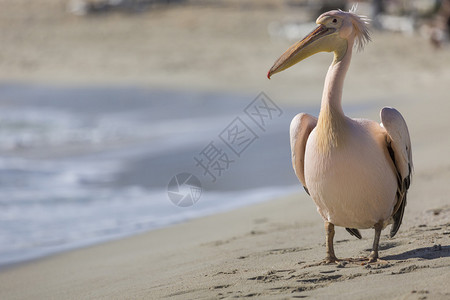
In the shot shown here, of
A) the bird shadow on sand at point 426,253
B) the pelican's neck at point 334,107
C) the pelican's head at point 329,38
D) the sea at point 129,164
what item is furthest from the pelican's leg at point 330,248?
the sea at point 129,164

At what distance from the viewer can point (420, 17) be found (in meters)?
24.2

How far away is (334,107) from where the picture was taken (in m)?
3.78

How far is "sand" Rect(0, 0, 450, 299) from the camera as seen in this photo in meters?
3.69

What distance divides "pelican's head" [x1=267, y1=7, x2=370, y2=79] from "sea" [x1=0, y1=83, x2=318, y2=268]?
2861 mm

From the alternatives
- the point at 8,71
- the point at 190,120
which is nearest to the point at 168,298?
the point at 190,120

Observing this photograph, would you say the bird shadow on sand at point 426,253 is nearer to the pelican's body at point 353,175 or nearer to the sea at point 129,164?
the pelican's body at point 353,175

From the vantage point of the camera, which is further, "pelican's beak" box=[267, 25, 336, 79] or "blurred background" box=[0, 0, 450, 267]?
"blurred background" box=[0, 0, 450, 267]

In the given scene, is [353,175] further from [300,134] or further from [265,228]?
[265,228]

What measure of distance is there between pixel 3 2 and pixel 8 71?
1367cm

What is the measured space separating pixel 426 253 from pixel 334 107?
3.00ft

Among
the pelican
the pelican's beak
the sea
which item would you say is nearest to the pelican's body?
the pelican

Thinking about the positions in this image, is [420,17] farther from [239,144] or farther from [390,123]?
[390,123]

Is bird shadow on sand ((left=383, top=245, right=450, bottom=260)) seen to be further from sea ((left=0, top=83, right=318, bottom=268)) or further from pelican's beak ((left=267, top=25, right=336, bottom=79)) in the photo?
sea ((left=0, top=83, right=318, bottom=268))

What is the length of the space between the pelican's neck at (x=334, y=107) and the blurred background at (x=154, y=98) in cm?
294
